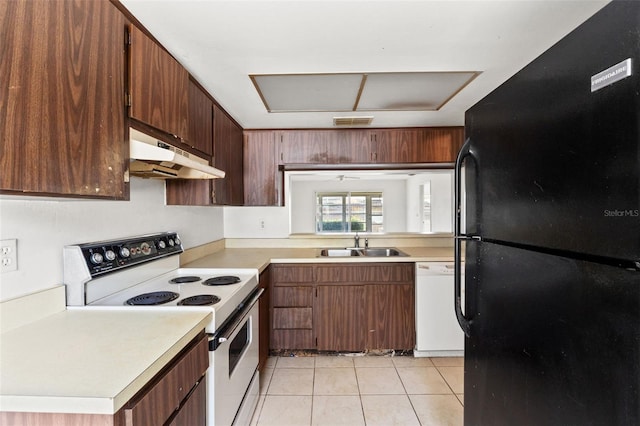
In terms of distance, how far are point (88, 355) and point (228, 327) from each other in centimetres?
59

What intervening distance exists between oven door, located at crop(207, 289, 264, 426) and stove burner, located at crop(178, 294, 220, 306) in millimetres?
122

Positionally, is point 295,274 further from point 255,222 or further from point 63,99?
point 63,99

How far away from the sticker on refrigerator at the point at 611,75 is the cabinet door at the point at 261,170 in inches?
94.8

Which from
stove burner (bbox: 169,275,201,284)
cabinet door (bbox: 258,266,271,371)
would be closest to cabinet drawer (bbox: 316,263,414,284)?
cabinet door (bbox: 258,266,271,371)

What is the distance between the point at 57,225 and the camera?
1.22m

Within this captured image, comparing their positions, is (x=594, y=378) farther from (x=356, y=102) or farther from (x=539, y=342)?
(x=356, y=102)


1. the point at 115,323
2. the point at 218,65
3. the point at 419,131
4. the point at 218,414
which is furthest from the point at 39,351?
the point at 419,131

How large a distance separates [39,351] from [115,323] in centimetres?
22

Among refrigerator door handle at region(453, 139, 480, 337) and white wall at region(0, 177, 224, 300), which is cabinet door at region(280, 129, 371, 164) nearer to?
white wall at region(0, 177, 224, 300)

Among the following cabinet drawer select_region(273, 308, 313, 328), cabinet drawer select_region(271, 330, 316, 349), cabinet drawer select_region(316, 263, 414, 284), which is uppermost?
cabinet drawer select_region(316, 263, 414, 284)

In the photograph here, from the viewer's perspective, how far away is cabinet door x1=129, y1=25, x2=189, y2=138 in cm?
119

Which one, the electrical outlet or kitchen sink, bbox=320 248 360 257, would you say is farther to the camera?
kitchen sink, bbox=320 248 360 257

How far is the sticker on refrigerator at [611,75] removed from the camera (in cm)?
60

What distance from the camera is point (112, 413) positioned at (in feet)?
2.19
